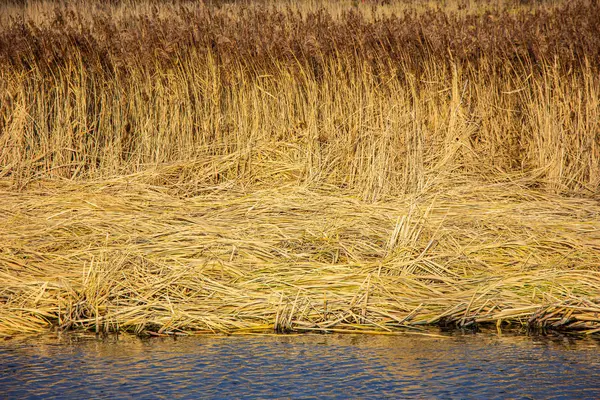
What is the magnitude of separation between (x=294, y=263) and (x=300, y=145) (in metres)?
2.31

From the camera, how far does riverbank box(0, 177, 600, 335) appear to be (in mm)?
3961

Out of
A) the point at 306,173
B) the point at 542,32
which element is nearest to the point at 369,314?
the point at 306,173

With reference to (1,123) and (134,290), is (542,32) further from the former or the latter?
(1,123)

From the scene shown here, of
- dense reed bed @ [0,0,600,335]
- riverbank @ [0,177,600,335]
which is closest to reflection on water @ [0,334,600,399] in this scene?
riverbank @ [0,177,600,335]

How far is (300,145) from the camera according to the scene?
6582mm

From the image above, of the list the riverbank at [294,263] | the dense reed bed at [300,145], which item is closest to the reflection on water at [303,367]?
the riverbank at [294,263]

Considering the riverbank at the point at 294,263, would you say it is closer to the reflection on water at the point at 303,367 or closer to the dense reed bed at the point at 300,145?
the dense reed bed at the point at 300,145

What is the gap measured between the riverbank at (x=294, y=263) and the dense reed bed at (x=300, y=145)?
0.07ft

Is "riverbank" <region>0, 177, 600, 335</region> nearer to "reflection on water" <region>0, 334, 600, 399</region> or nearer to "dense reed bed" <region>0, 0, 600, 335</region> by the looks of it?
"dense reed bed" <region>0, 0, 600, 335</region>

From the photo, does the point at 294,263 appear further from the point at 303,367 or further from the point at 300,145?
the point at 300,145

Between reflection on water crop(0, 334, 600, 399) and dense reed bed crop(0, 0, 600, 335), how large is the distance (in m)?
0.74

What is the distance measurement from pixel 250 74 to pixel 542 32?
2.69 metres

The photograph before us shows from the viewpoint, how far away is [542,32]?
→ 669cm

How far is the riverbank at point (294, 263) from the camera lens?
396 cm
